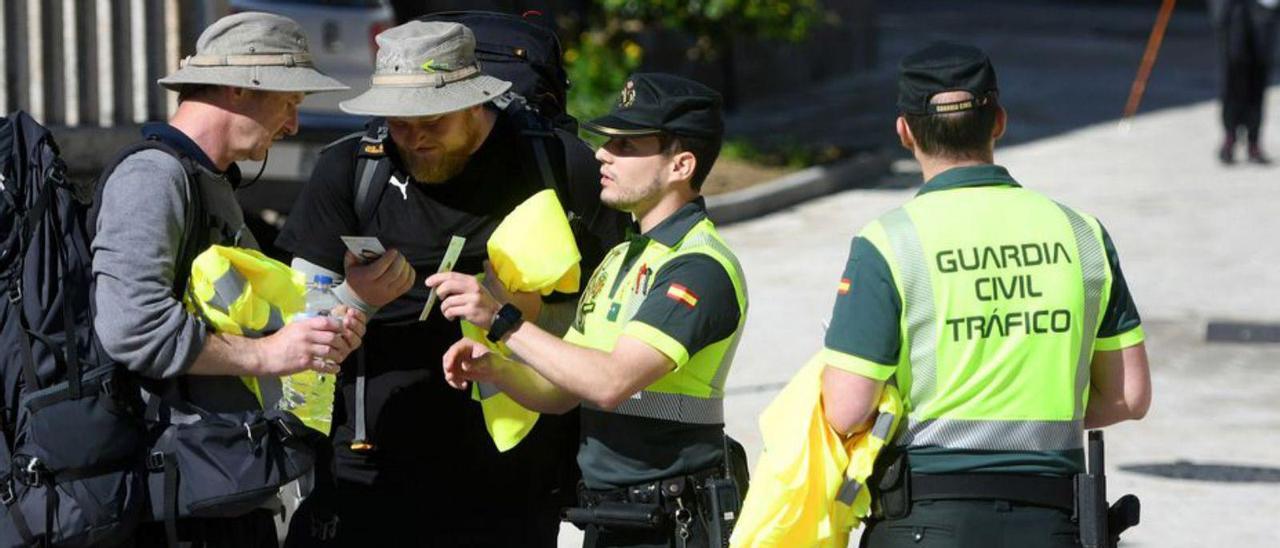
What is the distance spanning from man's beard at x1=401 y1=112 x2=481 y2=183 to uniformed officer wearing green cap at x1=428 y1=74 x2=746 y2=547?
0.44m

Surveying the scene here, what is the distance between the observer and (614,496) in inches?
172

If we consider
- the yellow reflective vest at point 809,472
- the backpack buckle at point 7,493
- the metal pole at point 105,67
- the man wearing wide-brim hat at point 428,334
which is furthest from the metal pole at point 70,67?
the yellow reflective vest at point 809,472

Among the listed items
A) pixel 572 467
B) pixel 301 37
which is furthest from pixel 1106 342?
pixel 301 37

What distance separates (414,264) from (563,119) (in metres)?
0.65

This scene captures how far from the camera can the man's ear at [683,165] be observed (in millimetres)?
4344

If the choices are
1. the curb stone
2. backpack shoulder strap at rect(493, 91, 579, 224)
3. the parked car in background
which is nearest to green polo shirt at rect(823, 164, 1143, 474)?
backpack shoulder strap at rect(493, 91, 579, 224)

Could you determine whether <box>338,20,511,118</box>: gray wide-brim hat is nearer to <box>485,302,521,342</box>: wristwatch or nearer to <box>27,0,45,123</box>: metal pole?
<box>485,302,521,342</box>: wristwatch

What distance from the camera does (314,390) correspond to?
4.58 metres

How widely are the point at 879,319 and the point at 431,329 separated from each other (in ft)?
4.61

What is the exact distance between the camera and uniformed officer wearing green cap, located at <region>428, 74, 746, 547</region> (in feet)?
13.9

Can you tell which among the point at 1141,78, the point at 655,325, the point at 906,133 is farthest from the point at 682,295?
the point at 1141,78

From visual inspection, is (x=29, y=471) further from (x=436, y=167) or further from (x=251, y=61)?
(x=436, y=167)

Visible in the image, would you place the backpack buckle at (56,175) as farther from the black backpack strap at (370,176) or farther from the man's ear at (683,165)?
the man's ear at (683,165)

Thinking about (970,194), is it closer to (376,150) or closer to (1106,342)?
(1106,342)
